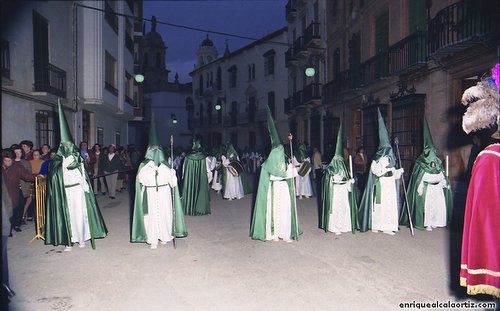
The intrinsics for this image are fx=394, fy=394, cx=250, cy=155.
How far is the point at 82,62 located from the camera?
636 inches

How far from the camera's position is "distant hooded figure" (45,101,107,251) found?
7.05 m

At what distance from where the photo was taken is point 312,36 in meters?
23.3

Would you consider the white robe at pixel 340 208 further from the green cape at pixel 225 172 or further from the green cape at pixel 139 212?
the green cape at pixel 225 172

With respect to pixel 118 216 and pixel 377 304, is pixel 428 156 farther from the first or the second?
pixel 118 216

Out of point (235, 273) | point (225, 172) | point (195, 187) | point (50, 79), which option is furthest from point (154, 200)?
point (50, 79)

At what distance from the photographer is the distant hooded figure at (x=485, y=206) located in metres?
3.59

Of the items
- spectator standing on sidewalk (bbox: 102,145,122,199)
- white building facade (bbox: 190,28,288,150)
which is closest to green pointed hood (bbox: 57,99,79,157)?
spectator standing on sidewalk (bbox: 102,145,122,199)

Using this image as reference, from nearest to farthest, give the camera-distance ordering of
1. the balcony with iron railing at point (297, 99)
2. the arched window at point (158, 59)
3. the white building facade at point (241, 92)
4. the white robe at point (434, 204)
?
the white robe at point (434, 204) → the balcony with iron railing at point (297, 99) → the white building facade at point (241, 92) → the arched window at point (158, 59)

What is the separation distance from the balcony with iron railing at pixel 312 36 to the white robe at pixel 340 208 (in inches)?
661

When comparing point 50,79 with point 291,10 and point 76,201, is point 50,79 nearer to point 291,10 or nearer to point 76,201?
point 76,201

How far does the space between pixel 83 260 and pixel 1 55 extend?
24.4 ft

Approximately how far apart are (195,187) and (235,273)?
221 inches

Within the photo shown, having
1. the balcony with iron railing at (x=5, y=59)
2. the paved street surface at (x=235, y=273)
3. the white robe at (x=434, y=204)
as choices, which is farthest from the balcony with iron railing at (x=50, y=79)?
the white robe at (x=434, y=204)

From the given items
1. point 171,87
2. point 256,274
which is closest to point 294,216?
point 256,274
